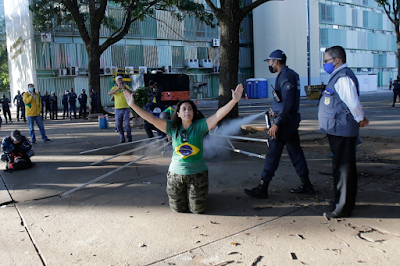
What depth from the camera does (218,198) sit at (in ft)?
16.4

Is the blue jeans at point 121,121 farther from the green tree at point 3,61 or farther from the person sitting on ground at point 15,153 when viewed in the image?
the green tree at point 3,61

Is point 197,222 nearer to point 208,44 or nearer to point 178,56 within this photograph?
point 178,56

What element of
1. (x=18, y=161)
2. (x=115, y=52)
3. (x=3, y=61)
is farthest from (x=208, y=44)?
(x=3, y=61)

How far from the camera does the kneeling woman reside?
4.31m

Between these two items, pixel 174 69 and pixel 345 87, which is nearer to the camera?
pixel 345 87

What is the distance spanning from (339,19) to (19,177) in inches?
1877

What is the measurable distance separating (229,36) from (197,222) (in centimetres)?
726

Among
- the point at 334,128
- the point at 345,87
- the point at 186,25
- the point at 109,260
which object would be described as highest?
the point at 186,25

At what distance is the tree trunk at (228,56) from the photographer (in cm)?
1018

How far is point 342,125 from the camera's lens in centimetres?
396

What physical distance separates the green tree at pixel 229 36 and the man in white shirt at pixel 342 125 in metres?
6.39

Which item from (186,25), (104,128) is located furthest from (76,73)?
(104,128)

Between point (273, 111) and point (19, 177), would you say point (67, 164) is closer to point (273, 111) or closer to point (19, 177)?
point (19, 177)

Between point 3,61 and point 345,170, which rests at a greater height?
point 3,61
